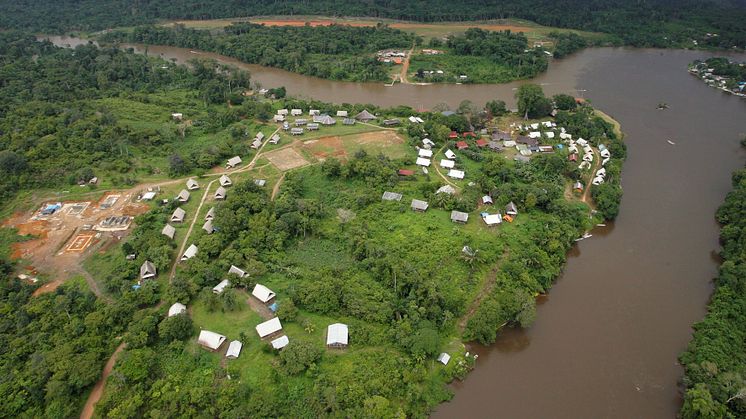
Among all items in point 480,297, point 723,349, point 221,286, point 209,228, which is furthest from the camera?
point 209,228

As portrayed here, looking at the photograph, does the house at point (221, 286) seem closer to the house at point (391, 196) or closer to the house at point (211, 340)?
the house at point (211, 340)

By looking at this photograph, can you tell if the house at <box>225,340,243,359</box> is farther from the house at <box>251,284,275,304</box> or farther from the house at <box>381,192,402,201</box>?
the house at <box>381,192,402,201</box>

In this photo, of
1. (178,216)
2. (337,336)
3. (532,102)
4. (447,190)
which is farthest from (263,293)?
(532,102)

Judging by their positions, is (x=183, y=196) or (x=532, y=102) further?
(x=532, y=102)

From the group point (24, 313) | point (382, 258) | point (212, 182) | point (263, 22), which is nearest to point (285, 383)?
point (382, 258)

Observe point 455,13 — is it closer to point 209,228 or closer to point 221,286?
point 209,228

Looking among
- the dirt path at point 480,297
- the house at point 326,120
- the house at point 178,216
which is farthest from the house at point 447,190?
the house at point 178,216
